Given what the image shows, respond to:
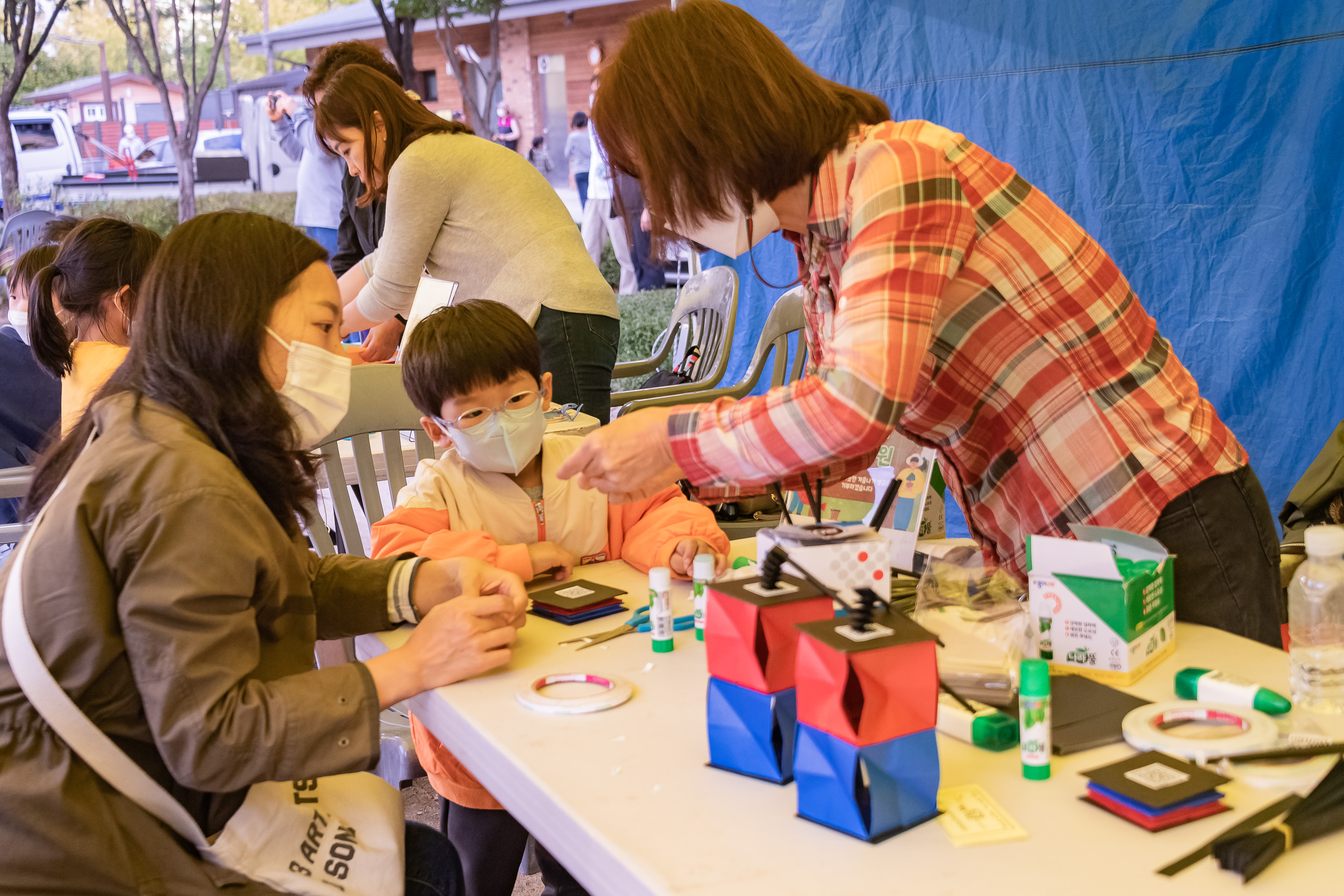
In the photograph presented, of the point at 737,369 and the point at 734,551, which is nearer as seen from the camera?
the point at 734,551

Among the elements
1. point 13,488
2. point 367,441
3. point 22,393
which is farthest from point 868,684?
point 22,393

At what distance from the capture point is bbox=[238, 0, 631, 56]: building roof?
569cm

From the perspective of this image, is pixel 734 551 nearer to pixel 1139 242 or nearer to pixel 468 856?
pixel 468 856

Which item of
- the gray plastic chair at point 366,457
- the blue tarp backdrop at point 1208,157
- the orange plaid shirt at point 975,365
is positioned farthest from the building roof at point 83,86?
the orange plaid shirt at point 975,365

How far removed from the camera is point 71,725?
1043 mm

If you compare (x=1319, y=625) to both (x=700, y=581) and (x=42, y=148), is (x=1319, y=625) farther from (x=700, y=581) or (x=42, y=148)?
(x=42, y=148)

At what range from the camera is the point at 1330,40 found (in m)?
2.68

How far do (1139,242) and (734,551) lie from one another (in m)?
2.02

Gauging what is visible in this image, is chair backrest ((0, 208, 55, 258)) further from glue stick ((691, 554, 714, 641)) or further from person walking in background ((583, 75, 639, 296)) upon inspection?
glue stick ((691, 554, 714, 641))

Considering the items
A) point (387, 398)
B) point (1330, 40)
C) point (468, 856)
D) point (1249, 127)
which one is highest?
point (1330, 40)

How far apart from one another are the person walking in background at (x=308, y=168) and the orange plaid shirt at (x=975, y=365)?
4.83m

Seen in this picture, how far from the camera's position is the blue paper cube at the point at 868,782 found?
2.84 ft

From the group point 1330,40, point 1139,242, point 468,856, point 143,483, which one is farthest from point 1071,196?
point 143,483

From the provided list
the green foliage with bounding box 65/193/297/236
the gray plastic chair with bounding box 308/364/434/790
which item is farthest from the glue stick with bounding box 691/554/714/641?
the green foliage with bounding box 65/193/297/236
